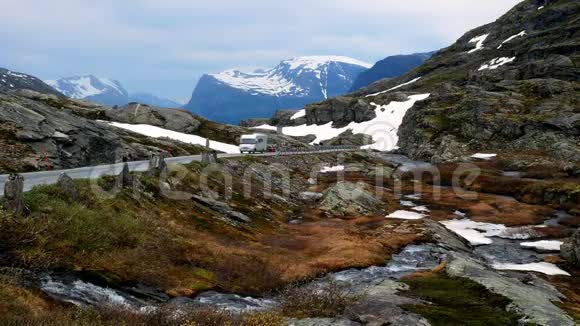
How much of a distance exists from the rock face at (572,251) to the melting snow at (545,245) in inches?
152

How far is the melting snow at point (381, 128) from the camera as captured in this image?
17162 centimetres

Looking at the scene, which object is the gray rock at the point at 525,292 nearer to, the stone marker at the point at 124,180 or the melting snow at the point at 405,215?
the stone marker at the point at 124,180

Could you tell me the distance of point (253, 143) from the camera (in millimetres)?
91000

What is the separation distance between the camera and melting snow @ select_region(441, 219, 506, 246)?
154 ft

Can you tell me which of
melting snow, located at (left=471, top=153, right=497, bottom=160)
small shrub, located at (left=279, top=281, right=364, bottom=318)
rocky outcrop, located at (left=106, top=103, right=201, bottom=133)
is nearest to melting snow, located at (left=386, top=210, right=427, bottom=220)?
small shrub, located at (left=279, top=281, right=364, bottom=318)

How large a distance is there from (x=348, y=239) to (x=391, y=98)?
166 m

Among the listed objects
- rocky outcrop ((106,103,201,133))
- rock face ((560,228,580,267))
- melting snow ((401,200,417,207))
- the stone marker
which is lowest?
melting snow ((401,200,417,207))

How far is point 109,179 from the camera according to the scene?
3328cm

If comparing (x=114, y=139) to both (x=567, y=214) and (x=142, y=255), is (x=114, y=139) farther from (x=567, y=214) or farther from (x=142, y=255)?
(x=567, y=214)

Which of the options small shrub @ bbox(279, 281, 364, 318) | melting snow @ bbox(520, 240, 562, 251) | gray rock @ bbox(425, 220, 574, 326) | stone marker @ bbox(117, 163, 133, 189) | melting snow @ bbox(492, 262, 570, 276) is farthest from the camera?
melting snow @ bbox(520, 240, 562, 251)

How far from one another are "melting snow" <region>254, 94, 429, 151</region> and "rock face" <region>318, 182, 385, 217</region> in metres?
105

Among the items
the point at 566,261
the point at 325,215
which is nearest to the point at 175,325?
the point at 566,261

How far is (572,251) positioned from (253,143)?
63.1 meters

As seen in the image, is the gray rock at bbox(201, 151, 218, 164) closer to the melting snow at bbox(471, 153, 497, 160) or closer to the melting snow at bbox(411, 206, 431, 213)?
the melting snow at bbox(411, 206, 431, 213)
